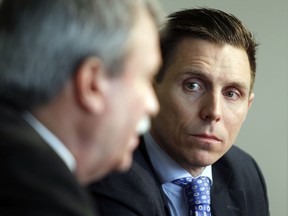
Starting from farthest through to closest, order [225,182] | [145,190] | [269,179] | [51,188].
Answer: [269,179], [225,182], [145,190], [51,188]

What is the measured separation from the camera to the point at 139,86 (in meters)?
0.61

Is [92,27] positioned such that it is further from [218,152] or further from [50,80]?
[218,152]

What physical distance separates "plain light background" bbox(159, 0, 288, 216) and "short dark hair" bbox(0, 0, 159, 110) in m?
1.48

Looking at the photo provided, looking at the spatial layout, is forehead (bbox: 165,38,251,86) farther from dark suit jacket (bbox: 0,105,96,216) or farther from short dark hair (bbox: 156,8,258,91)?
dark suit jacket (bbox: 0,105,96,216)

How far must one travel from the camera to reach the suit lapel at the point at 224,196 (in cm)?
131

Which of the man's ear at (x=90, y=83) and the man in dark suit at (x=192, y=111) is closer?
the man's ear at (x=90, y=83)

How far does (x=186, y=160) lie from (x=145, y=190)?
0.47 feet

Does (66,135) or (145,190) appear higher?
(66,135)

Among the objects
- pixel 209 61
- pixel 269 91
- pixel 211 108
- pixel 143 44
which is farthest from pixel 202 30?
pixel 269 91

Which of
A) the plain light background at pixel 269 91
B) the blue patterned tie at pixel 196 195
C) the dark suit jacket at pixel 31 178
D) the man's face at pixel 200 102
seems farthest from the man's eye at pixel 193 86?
the plain light background at pixel 269 91

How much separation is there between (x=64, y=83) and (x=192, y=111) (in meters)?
0.68

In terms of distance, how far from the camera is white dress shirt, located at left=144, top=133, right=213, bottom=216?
125 centimetres

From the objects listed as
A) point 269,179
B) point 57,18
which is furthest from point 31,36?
point 269,179

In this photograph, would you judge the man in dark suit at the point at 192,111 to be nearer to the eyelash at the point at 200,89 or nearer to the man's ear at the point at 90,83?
the eyelash at the point at 200,89
